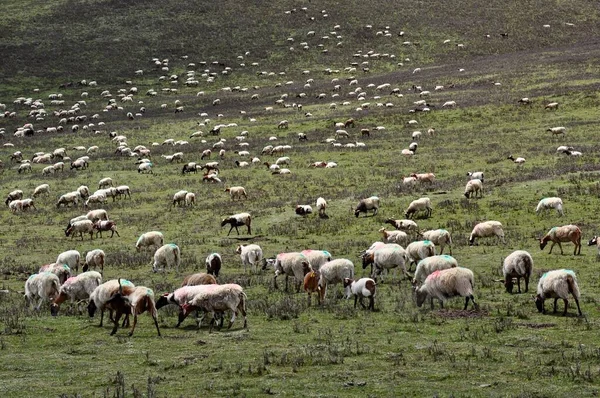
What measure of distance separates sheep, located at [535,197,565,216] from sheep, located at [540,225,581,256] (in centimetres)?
596

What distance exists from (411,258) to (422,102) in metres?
52.7

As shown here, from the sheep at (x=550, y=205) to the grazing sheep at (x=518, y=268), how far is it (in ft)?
41.0

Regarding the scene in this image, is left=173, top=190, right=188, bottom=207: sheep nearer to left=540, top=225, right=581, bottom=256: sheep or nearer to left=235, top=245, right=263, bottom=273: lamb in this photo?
left=235, top=245, right=263, bottom=273: lamb

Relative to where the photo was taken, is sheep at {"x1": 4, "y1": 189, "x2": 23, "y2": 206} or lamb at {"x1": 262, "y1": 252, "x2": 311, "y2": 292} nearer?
lamb at {"x1": 262, "y1": 252, "x2": 311, "y2": 292}

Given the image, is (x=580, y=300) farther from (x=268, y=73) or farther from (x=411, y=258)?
(x=268, y=73)

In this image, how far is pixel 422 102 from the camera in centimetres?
7681

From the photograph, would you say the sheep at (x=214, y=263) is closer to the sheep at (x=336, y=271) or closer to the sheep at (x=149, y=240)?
the sheep at (x=336, y=271)

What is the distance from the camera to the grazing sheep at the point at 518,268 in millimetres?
21594

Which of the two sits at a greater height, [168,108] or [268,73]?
[268,73]

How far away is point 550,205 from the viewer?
3381cm

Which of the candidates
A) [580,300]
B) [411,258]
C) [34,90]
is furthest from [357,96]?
[580,300]

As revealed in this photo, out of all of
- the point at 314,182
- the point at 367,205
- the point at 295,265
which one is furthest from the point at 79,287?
the point at 314,182

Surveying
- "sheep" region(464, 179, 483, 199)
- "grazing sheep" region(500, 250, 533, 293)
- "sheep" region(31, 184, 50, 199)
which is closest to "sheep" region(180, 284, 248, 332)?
"grazing sheep" region(500, 250, 533, 293)

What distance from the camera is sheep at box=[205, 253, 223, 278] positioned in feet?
84.5
